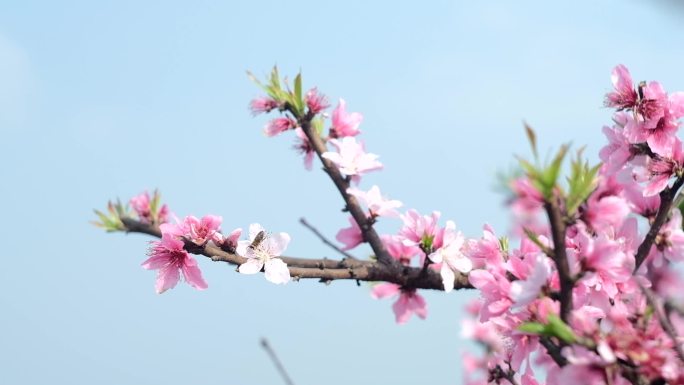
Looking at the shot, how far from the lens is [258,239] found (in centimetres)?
223

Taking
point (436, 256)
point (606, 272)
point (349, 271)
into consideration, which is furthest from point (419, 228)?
point (606, 272)

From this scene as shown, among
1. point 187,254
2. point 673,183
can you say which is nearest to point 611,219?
point 673,183

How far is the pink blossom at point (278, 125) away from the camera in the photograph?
2.89 meters

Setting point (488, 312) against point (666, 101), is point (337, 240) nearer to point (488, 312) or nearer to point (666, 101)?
point (488, 312)

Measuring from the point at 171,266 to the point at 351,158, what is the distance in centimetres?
79

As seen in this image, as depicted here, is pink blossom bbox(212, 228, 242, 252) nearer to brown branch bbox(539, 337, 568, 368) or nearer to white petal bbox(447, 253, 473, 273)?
white petal bbox(447, 253, 473, 273)

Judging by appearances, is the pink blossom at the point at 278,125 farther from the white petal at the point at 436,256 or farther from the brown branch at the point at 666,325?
the brown branch at the point at 666,325

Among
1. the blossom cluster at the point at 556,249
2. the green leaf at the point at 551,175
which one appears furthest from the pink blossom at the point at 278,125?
the green leaf at the point at 551,175

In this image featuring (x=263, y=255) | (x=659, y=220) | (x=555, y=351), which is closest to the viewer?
(x=555, y=351)

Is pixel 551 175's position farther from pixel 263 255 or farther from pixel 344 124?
pixel 344 124

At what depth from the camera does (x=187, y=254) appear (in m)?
2.20

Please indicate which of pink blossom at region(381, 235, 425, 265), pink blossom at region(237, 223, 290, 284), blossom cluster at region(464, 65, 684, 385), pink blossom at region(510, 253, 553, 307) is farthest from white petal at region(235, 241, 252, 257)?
pink blossom at region(510, 253, 553, 307)

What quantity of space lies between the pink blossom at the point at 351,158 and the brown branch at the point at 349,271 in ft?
1.04

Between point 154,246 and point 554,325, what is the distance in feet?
3.81
